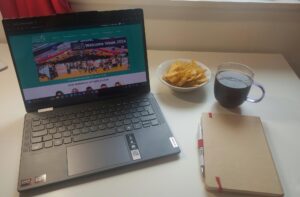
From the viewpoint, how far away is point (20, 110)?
69 cm

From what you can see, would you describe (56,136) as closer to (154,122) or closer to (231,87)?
(154,122)

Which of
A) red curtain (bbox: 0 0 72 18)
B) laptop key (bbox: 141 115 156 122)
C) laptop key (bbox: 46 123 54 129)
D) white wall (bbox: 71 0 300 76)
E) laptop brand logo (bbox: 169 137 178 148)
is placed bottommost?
laptop brand logo (bbox: 169 137 178 148)

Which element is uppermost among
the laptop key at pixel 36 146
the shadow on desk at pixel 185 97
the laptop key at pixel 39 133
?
the laptop key at pixel 39 133

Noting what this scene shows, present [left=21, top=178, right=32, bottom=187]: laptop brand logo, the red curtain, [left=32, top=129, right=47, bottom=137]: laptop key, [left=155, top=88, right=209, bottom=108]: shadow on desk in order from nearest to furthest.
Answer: [left=21, top=178, right=32, bottom=187]: laptop brand logo < [left=32, top=129, right=47, bottom=137]: laptop key < [left=155, top=88, right=209, bottom=108]: shadow on desk < the red curtain

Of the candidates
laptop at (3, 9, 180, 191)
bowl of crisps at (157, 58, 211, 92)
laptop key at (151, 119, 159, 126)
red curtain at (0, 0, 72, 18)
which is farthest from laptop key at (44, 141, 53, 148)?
→ red curtain at (0, 0, 72, 18)

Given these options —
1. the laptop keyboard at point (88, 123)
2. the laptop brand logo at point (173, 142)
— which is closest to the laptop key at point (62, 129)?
the laptop keyboard at point (88, 123)

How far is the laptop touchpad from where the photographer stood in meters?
0.53

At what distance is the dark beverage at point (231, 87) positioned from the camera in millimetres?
673

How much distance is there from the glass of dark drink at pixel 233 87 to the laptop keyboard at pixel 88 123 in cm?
18

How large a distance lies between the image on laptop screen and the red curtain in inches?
11.1

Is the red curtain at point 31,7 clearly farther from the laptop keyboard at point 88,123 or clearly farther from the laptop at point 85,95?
the laptop keyboard at point 88,123

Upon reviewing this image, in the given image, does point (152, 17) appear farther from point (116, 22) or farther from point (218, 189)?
point (218, 189)

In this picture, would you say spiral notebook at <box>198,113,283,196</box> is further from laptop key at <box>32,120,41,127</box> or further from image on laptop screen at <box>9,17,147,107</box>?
laptop key at <box>32,120,41,127</box>

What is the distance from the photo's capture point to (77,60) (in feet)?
2.14
